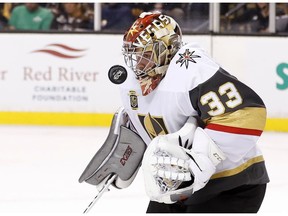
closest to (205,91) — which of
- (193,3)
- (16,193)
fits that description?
(16,193)

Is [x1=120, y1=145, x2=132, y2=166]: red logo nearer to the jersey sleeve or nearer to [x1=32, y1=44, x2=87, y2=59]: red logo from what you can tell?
the jersey sleeve

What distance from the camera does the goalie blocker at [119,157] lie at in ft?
8.28

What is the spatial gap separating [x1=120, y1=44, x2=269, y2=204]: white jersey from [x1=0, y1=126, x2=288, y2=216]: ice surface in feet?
4.25

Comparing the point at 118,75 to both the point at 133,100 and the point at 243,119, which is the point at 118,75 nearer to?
the point at 133,100

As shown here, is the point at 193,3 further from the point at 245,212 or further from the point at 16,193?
the point at 245,212

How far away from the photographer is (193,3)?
739cm

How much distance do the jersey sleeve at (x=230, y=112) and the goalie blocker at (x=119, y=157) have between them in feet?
1.27

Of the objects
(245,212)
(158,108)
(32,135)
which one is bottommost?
(32,135)

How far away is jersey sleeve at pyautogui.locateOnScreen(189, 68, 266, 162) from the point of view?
7.04 ft

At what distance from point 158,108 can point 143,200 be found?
1.87m

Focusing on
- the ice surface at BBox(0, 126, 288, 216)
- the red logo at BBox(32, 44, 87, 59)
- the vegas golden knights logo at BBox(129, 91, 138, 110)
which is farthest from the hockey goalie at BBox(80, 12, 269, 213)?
the red logo at BBox(32, 44, 87, 59)

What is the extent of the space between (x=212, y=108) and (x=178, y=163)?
0.16 m

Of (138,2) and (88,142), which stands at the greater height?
(138,2)

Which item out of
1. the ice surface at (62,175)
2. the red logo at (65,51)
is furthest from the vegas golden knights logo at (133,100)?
the red logo at (65,51)
